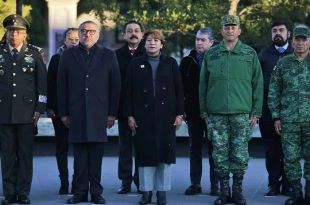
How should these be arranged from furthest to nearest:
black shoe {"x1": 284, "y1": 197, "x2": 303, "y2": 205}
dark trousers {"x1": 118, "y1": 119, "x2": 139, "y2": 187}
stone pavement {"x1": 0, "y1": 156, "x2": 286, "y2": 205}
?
1. dark trousers {"x1": 118, "y1": 119, "x2": 139, "y2": 187}
2. stone pavement {"x1": 0, "y1": 156, "x2": 286, "y2": 205}
3. black shoe {"x1": 284, "y1": 197, "x2": 303, "y2": 205}

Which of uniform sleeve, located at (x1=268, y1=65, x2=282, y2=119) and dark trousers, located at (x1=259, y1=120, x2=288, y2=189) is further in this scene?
dark trousers, located at (x1=259, y1=120, x2=288, y2=189)

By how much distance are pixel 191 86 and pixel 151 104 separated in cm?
93

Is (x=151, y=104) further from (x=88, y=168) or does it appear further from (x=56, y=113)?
(x=56, y=113)

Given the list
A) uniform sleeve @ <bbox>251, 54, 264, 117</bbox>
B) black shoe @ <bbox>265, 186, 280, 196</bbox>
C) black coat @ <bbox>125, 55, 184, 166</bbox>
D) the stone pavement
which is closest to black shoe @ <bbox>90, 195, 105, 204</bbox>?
the stone pavement

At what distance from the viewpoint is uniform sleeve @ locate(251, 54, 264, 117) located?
9.11 meters

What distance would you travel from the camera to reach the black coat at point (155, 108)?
909 centimetres

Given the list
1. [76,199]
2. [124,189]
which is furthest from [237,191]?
[76,199]

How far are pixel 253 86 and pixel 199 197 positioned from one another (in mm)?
1570

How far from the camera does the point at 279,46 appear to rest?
9883 mm

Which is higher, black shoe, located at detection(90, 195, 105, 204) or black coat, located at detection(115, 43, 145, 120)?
black coat, located at detection(115, 43, 145, 120)

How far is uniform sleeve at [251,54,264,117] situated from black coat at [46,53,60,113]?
2.42 m

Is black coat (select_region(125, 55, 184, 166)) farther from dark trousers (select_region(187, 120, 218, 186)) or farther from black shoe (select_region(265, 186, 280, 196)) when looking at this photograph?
black shoe (select_region(265, 186, 280, 196))

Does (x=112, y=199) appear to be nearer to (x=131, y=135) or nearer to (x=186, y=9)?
(x=131, y=135)

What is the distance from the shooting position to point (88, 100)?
29.9 feet
